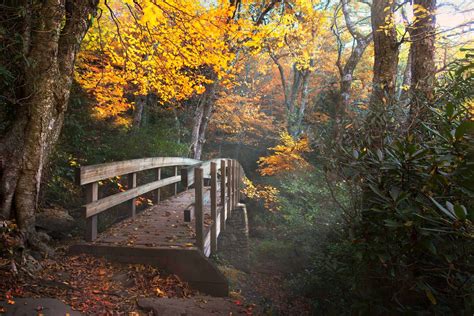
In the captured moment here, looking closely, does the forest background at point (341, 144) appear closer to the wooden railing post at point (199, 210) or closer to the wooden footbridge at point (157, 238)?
the wooden footbridge at point (157, 238)

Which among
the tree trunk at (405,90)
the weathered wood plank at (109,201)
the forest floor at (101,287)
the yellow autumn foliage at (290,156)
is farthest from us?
the yellow autumn foliage at (290,156)

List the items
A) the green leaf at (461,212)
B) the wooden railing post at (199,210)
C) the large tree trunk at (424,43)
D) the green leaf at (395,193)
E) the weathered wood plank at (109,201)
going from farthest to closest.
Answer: the large tree trunk at (424,43), the wooden railing post at (199,210), the weathered wood plank at (109,201), the green leaf at (395,193), the green leaf at (461,212)

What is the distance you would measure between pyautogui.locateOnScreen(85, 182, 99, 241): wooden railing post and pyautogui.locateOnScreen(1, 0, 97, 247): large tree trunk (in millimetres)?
599

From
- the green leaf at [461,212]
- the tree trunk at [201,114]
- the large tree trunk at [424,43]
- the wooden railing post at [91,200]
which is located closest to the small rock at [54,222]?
the wooden railing post at [91,200]

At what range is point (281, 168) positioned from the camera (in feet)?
52.6

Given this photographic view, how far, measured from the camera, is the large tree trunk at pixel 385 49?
17.9 ft

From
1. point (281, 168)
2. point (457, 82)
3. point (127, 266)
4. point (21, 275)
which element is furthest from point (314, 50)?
point (21, 275)

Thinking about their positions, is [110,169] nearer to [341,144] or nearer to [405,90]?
[341,144]

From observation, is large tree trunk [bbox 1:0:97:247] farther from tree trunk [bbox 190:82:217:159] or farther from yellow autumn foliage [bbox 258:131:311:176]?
tree trunk [bbox 190:82:217:159]

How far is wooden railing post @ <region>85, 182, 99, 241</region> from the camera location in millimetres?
4609

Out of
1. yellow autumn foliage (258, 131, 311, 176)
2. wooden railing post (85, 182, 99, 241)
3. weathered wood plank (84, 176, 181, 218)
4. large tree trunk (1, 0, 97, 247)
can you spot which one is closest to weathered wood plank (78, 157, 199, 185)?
wooden railing post (85, 182, 99, 241)

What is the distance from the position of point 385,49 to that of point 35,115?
16.9ft

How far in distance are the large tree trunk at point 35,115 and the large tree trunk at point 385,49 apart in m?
4.62

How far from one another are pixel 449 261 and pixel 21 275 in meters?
3.90
